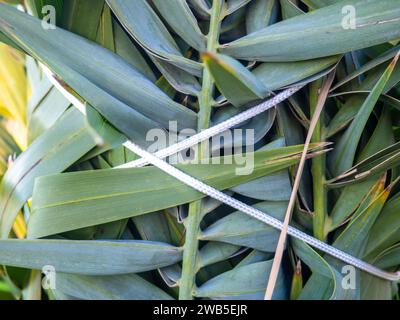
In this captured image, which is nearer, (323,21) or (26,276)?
(323,21)

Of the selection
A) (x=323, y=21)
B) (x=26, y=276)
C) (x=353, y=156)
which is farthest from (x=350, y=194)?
(x=26, y=276)

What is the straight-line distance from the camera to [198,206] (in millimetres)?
394

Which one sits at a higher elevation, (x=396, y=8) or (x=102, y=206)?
(x=396, y=8)

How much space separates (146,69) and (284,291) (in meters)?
0.23

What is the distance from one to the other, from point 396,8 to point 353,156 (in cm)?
13

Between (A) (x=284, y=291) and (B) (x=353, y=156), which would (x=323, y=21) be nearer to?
(B) (x=353, y=156)

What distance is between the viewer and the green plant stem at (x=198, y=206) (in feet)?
1.27

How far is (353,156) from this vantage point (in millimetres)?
421

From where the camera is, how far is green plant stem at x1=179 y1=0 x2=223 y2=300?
0.39 meters

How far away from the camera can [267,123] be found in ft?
1.32

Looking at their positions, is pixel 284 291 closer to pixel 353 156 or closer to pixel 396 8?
pixel 353 156

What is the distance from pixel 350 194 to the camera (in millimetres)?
432

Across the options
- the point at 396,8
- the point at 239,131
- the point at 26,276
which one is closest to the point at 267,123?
the point at 239,131

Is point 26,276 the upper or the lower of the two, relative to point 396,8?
lower
